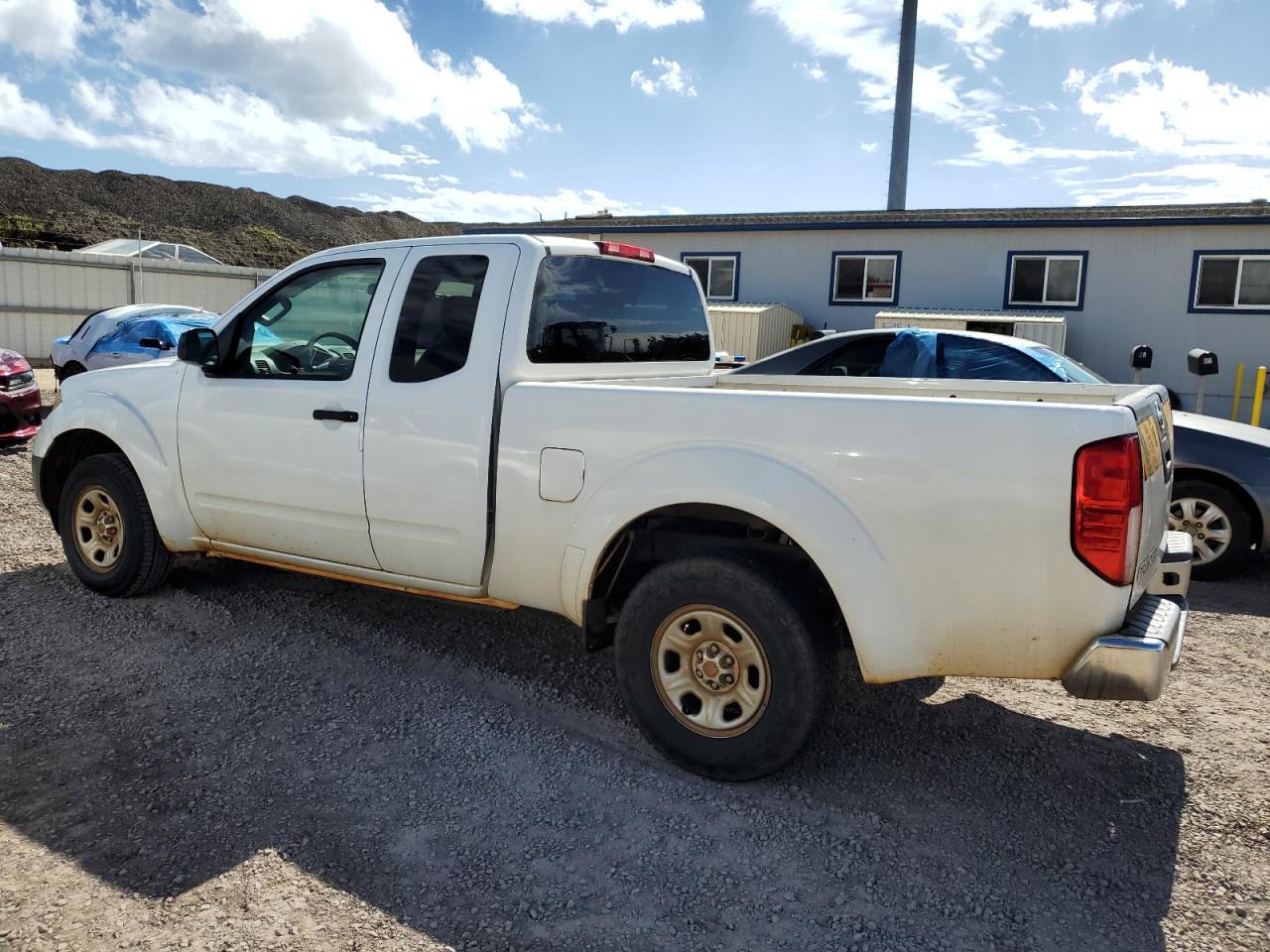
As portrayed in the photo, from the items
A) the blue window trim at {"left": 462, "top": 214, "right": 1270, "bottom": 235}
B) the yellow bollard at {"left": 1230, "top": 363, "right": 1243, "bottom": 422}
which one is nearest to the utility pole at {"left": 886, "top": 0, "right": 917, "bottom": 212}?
the blue window trim at {"left": 462, "top": 214, "right": 1270, "bottom": 235}

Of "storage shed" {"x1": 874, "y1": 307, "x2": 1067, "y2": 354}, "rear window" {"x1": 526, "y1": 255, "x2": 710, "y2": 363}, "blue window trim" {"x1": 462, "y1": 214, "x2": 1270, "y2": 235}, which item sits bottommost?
"rear window" {"x1": 526, "y1": 255, "x2": 710, "y2": 363}

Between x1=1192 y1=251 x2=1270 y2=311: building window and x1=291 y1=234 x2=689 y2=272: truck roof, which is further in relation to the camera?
x1=1192 y1=251 x2=1270 y2=311: building window

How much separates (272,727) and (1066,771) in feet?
10.3

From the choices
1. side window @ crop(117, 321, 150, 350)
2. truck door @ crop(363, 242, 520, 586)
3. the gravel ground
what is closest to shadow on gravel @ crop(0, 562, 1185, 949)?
the gravel ground

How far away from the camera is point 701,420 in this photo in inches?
127

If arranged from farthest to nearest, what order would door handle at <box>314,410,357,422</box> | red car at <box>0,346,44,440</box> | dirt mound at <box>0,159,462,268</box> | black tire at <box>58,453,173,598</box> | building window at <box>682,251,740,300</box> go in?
dirt mound at <box>0,159,462,268</box>, building window at <box>682,251,740,300</box>, red car at <box>0,346,44,440</box>, black tire at <box>58,453,173,598</box>, door handle at <box>314,410,357,422</box>

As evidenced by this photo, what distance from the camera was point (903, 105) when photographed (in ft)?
97.6

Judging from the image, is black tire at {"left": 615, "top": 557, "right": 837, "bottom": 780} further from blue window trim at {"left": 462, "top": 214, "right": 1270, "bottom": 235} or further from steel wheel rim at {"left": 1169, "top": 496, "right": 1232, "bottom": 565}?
blue window trim at {"left": 462, "top": 214, "right": 1270, "bottom": 235}

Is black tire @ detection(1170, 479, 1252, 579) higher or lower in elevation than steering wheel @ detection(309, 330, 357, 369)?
lower

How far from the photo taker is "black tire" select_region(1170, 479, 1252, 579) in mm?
6203

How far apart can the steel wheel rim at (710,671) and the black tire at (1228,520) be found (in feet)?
14.6

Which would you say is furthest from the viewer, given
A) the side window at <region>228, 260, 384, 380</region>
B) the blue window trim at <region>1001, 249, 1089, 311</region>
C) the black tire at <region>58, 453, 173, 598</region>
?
the blue window trim at <region>1001, 249, 1089, 311</region>

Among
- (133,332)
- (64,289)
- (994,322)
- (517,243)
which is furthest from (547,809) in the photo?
(64,289)

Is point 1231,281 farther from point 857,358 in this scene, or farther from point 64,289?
point 64,289
